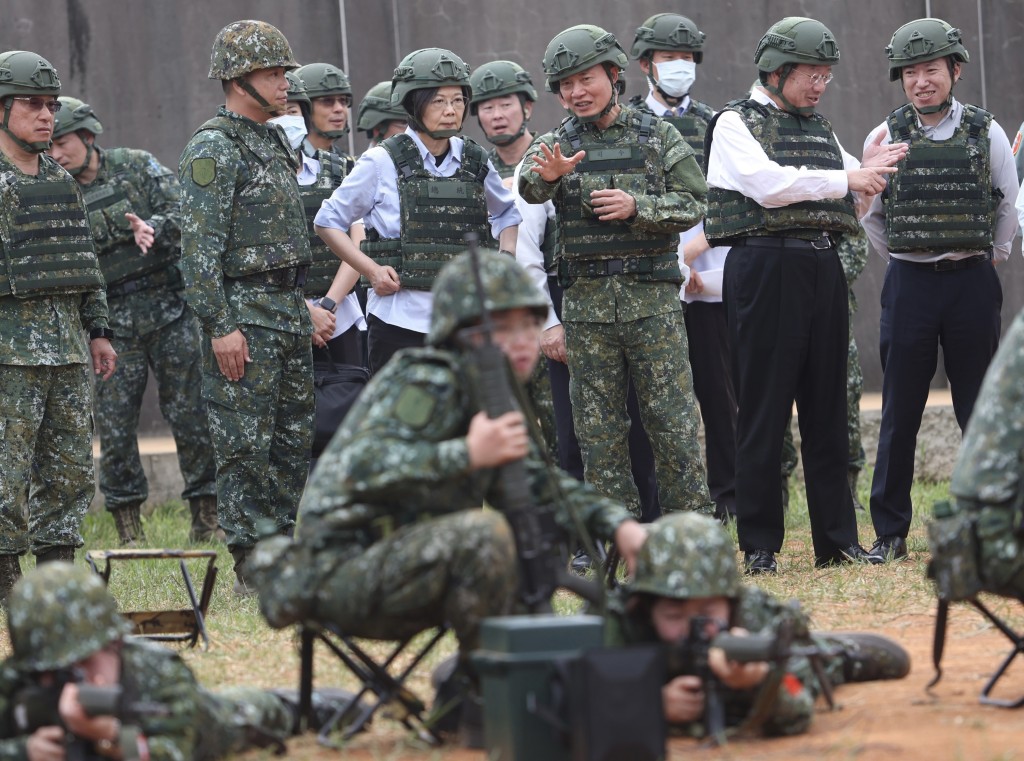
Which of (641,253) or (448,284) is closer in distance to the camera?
(448,284)

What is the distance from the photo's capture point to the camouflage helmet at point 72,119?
378 inches

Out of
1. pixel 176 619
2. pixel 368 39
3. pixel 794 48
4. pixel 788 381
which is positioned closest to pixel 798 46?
pixel 794 48

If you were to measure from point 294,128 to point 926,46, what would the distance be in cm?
384

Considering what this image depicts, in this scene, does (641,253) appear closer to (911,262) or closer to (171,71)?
(911,262)

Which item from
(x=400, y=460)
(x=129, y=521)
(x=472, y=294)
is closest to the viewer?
A: (x=400, y=460)

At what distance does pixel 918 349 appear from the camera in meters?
7.96

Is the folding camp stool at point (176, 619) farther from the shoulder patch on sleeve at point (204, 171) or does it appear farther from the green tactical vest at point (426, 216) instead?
the green tactical vest at point (426, 216)

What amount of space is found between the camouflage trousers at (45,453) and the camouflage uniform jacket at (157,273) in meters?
2.04

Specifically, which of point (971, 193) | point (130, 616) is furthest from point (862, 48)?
point (130, 616)

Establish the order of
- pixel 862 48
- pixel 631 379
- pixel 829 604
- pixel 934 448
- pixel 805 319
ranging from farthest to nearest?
pixel 862 48 < pixel 934 448 < pixel 631 379 < pixel 805 319 < pixel 829 604

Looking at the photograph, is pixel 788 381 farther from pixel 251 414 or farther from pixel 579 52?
pixel 251 414

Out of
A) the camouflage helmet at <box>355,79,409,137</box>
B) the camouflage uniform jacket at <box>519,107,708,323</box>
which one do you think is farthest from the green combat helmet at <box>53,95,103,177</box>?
the camouflage uniform jacket at <box>519,107,708,323</box>

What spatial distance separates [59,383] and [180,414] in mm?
2277

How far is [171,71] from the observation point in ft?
40.1
